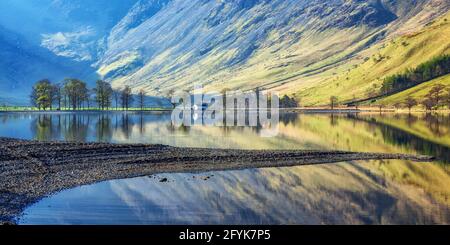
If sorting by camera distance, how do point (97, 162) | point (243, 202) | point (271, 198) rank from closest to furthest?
point (243, 202) < point (271, 198) < point (97, 162)

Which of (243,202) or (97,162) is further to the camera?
(97,162)

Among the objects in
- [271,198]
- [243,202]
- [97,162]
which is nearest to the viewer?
[243,202]

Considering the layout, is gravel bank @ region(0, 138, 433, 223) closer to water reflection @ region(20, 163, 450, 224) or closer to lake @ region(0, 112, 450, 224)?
lake @ region(0, 112, 450, 224)

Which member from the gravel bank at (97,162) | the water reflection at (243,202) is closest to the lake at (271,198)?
the water reflection at (243,202)

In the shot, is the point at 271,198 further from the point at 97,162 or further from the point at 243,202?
the point at 97,162

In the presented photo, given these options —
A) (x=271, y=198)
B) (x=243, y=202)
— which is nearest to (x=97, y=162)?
(x=243, y=202)

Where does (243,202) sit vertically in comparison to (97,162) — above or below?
below

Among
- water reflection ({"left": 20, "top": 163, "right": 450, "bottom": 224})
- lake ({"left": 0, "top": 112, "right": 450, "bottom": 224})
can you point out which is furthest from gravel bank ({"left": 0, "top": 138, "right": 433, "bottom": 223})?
water reflection ({"left": 20, "top": 163, "right": 450, "bottom": 224})

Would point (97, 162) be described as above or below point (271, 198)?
above

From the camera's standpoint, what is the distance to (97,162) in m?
69.8

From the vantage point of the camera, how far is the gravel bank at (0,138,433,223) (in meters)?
51.0
